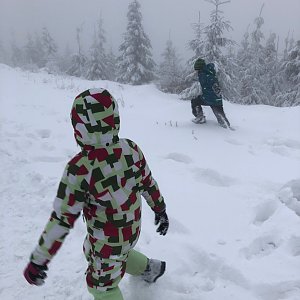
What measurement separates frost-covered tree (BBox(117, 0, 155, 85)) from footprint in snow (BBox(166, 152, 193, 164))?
80.0 ft

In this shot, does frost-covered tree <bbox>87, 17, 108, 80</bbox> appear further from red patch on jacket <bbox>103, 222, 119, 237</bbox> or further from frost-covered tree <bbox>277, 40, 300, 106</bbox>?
red patch on jacket <bbox>103, 222, 119, 237</bbox>

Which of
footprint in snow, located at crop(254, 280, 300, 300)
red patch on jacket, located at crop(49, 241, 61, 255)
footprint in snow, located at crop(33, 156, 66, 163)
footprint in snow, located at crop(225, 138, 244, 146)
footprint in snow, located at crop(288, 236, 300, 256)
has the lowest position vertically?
footprint in snow, located at crop(254, 280, 300, 300)

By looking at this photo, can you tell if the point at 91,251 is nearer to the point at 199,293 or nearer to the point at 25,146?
the point at 199,293

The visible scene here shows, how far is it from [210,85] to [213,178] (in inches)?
129

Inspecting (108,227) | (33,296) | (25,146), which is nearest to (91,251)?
(108,227)

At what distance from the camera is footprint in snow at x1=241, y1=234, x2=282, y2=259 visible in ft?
11.1

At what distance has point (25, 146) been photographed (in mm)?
6277

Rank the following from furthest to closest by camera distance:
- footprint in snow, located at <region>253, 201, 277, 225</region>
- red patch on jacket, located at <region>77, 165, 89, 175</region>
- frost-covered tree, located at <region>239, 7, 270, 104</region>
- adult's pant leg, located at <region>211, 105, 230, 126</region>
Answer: frost-covered tree, located at <region>239, 7, 270, 104</region>, adult's pant leg, located at <region>211, 105, 230, 126</region>, footprint in snow, located at <region>253, 201, 277, 225</region>, red patch on jacket, located at <region>77, 165, 89, 175</region>

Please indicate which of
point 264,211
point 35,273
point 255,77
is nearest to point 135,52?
point 255,77

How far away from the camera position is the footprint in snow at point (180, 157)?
580 centimetres

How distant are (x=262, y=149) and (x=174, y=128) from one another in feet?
7.06

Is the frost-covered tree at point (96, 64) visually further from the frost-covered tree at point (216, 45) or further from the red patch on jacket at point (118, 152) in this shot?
the red patch on jacket at point (118, 152)

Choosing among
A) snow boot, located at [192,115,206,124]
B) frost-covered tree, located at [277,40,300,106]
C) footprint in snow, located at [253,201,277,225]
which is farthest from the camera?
frost-covered tree, located at [277,40,300,106]

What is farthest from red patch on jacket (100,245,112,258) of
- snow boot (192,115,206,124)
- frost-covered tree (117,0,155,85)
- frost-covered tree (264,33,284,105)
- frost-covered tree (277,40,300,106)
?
frost-covered tree (264,33,284,105)
